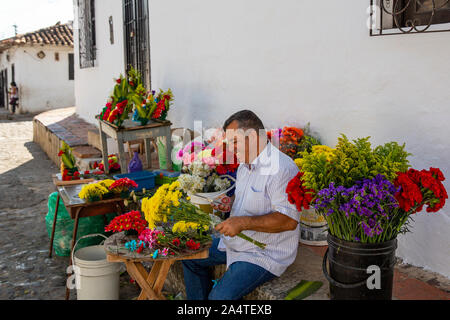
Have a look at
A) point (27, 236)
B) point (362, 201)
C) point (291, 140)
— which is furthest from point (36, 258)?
point (362, 201)

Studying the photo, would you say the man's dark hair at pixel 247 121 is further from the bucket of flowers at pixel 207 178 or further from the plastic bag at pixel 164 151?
the plastic bag at pixel 164 151

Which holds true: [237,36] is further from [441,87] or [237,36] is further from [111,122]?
[441,87]

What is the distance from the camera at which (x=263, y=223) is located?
240 cm

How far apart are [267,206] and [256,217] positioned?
15 cm

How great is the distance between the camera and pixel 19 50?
786 inches

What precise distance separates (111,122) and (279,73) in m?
2.16

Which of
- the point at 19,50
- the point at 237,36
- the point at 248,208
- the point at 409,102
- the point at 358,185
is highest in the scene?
the point at 19,50

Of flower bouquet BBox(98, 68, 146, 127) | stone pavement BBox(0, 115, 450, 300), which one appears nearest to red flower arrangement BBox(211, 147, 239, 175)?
stone pavement BBox(0, 115, 450, 300)

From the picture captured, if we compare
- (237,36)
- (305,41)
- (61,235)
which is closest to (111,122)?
(61,235)

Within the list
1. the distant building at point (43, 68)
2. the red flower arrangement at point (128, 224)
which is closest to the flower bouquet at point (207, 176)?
the red flower arrangement at point (128, 224)

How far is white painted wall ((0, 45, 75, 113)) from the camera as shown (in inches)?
794

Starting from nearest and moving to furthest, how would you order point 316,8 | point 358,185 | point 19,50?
point 358,185 < point 316,8 < point 19,50

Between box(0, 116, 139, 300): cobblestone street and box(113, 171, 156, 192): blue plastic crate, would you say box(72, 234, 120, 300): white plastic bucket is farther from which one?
box(113, 171, 156, 192): blue plastic crate

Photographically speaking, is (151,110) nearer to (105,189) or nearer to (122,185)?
(122,185)
